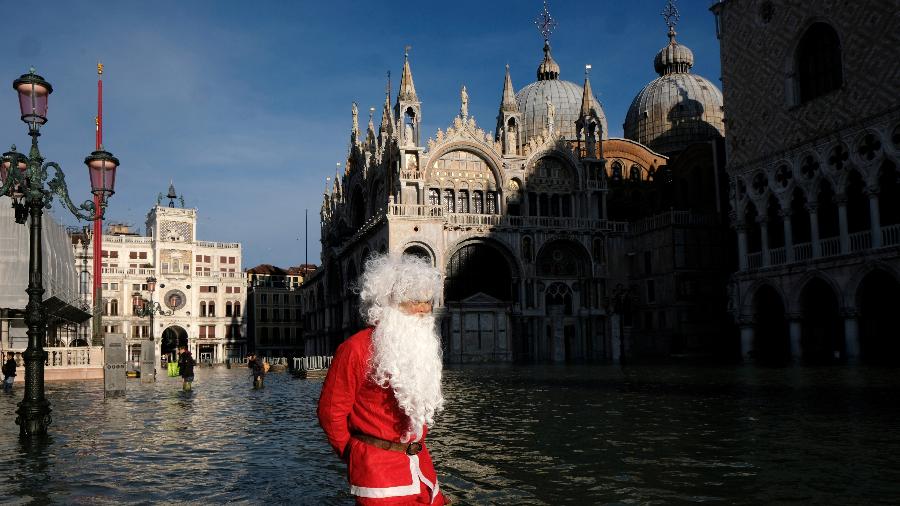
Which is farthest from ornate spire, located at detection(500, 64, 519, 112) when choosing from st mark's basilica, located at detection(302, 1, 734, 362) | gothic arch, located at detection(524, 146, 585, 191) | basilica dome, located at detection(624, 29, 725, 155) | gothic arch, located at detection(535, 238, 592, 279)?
basilica dome, located at detection(624, 29, 725, 155)

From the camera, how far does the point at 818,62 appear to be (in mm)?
33781

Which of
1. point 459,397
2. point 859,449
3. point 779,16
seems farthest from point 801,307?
point 859,449

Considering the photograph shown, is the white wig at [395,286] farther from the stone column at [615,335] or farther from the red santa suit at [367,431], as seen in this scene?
the stone column at [615,335]

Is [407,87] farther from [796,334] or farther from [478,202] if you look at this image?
[796,334]

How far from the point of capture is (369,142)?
180 feet

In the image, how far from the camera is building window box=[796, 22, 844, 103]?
3303cm

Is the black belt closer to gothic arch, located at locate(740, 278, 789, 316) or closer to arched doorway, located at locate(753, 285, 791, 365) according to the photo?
gothic arch, located at locate(740, 278, 789, 316)

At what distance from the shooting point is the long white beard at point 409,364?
4.21 m

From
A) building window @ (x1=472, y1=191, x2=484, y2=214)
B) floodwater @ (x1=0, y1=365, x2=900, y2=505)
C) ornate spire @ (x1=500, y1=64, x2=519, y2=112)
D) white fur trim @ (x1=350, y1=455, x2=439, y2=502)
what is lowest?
floodwater @ (x1=0, y1=365, x2=900, y2=505)

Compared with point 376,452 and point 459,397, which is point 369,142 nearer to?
point 459,397


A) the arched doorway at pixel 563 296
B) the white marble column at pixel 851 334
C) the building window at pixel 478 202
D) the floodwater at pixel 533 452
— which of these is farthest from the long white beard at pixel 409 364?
the building window at pixel 478 202

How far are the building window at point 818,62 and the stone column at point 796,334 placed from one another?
9.30 meters

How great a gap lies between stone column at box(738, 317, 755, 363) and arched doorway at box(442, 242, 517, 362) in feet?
41.3

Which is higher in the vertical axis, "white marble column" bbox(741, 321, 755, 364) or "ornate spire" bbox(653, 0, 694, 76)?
"ornate spire" bbox(653, 0, 694, 76)
